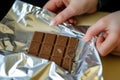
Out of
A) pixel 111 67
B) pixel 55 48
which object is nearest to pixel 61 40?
pixel 55 48

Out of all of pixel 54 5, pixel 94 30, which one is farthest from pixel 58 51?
pixel 54 5

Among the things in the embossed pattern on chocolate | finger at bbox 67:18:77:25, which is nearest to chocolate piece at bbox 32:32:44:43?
the embossed pattern on chocolate

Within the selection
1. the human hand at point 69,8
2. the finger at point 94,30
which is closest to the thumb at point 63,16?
the human hand at point 69,8

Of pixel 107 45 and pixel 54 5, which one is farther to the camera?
pixel 54 5

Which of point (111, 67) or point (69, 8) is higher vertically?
point (69, 8)

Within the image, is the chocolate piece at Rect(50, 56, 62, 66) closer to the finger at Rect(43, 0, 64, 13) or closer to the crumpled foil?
the crumpled foil

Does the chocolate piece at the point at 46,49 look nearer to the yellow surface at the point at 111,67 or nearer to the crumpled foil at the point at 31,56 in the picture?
the crumpled foil at the point at 31,56

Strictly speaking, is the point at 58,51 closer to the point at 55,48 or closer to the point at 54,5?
the point at 55,48
